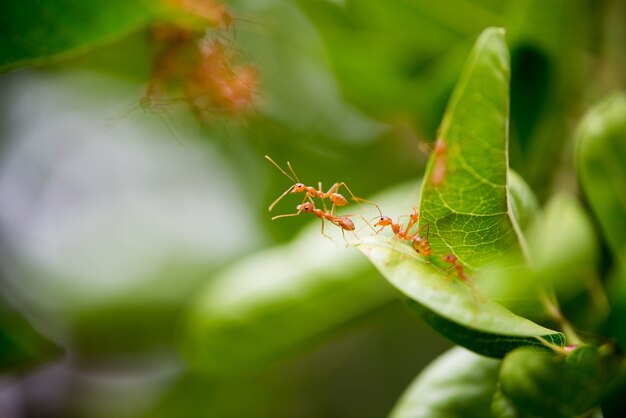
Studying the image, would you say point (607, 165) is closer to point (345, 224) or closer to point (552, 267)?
point (552, 267)

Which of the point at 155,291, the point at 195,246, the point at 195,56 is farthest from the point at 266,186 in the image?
the point at 195,56

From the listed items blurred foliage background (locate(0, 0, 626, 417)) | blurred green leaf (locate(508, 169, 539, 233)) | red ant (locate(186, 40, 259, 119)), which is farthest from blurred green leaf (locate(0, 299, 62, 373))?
blurred green leaf (locate(508, 169, 539, 233))

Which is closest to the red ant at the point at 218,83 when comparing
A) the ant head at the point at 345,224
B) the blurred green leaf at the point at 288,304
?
the blurred green leaf at the point at 288,304

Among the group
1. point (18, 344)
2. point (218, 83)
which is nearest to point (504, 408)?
point (218, 83)

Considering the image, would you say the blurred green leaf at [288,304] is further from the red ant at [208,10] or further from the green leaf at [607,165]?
the red ant at [208,10]

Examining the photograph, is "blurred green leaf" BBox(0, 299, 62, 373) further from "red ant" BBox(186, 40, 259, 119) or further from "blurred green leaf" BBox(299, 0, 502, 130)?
"blurred green leaf" BBox(299, 0, 502, 130)
